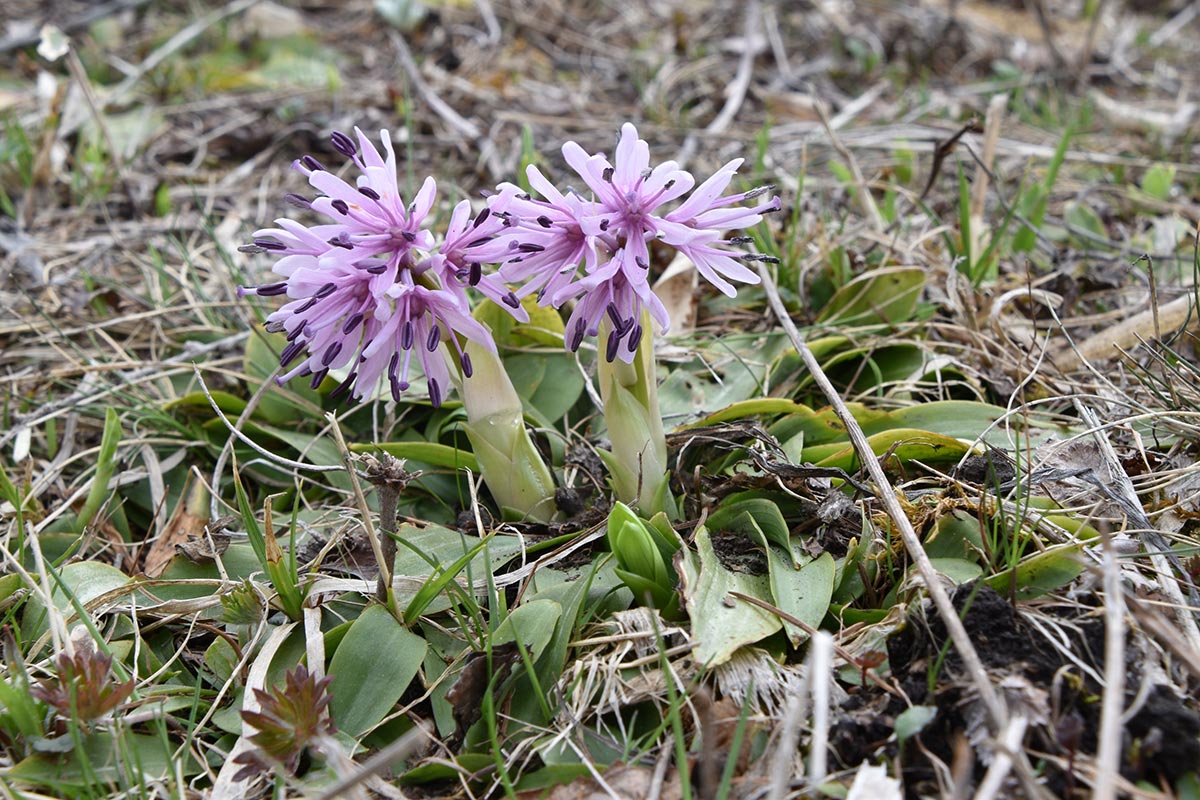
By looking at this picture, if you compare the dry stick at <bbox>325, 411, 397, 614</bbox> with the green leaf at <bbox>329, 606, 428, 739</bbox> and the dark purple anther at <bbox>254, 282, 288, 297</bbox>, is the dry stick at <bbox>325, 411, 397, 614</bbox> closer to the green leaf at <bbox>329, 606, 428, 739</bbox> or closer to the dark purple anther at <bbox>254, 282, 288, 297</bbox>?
the green leaf at <bbox>329, 606, 428, 739</bbox>

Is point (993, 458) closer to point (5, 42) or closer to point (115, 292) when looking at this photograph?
point (115, 292)

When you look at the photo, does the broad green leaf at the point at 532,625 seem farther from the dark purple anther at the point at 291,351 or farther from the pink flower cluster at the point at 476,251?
the dark purple anther at the point at 291,351

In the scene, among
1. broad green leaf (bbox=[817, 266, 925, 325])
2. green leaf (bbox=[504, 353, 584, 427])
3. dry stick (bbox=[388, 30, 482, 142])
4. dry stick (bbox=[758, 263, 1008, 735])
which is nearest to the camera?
dry stick (bbox=[758, 263, 1008, 735])

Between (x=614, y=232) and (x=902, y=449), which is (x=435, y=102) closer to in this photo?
(x=614, y=232)

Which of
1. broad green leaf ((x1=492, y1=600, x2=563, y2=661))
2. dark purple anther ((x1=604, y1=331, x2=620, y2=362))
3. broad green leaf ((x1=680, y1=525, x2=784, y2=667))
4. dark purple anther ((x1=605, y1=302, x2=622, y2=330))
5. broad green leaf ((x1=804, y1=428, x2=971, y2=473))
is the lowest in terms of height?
broad green leaf ((x1=492, y1=600, x2=563, y2=661))

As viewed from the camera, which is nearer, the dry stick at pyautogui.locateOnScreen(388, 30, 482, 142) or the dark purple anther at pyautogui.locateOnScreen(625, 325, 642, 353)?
the dark purple anther at pyautogui.locateOnScreen(625, 325, 642, 353)

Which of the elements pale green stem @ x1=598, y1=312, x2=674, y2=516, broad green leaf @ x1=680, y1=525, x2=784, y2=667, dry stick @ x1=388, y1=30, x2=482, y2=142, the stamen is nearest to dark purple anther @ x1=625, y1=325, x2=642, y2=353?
pale green stem @ x1=598, y1=312, x2=674, y2=516
